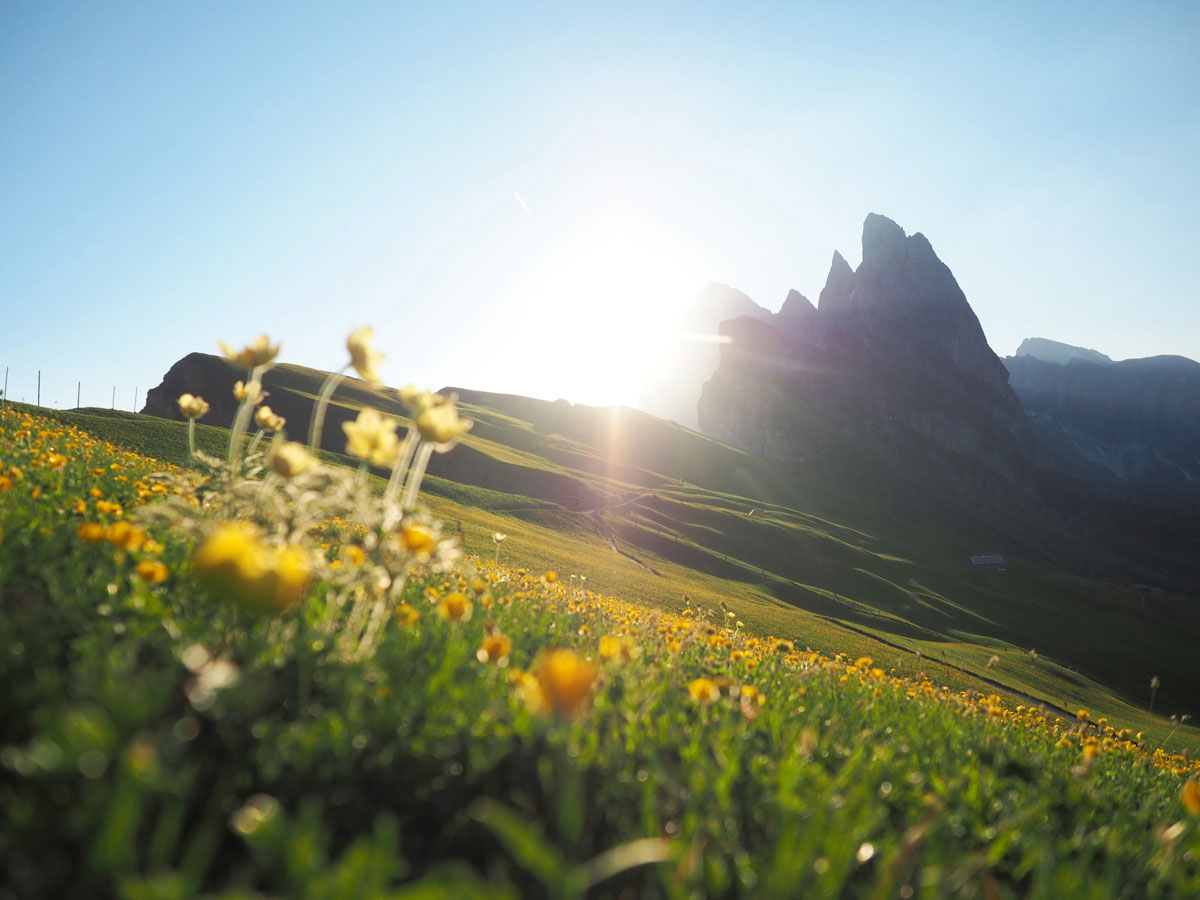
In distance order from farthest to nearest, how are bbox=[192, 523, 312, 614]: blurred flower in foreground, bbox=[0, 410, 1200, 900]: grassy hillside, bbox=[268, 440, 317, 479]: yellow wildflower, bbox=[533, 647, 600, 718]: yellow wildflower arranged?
bbox=[268, 440, 317, 479]: yellow wildflower
bbox=[192, 523, 312, 614]: blurred flower in foreground
bbox=[533, 647, 600, 718]: yellow wildflower
bbox=[0, 410, 1200, 900]: grassy hillside

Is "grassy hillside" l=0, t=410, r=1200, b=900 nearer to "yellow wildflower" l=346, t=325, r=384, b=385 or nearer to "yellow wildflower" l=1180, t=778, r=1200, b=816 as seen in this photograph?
"yellow wildflower" l=1180, t=778, r=1200, b=816

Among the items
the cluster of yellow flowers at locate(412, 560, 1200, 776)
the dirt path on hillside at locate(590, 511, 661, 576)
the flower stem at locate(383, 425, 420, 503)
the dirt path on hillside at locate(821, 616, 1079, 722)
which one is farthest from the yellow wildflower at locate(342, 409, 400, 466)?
the dirt path on hillside at locate(590, 511, 661, 576)

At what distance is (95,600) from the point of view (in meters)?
3.12

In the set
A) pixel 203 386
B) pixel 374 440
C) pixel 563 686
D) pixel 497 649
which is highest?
Result: pixel 203 386

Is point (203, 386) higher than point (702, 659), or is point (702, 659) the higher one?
point (203, 386)

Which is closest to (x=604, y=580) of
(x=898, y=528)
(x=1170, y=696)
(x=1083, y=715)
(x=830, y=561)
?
(x=1083, y=715)

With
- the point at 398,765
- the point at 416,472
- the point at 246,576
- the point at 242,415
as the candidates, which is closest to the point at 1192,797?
the point at 398,765

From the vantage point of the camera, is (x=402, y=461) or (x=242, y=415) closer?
(x=402, y=461)

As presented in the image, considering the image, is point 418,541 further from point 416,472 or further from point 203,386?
point 203,386

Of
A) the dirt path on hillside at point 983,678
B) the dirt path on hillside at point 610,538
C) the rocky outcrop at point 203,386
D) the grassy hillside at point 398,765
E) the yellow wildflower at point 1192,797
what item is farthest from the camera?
the rocky outcrop at point 203,386

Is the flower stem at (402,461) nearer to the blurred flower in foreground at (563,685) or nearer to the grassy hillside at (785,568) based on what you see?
the blurred flower in foreground at (563,685)

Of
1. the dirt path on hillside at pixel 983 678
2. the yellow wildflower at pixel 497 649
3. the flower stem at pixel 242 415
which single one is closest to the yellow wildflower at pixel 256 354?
the flower stem at pixel 242 415

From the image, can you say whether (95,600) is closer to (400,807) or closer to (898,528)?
(400,807)

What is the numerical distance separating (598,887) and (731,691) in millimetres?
1874
